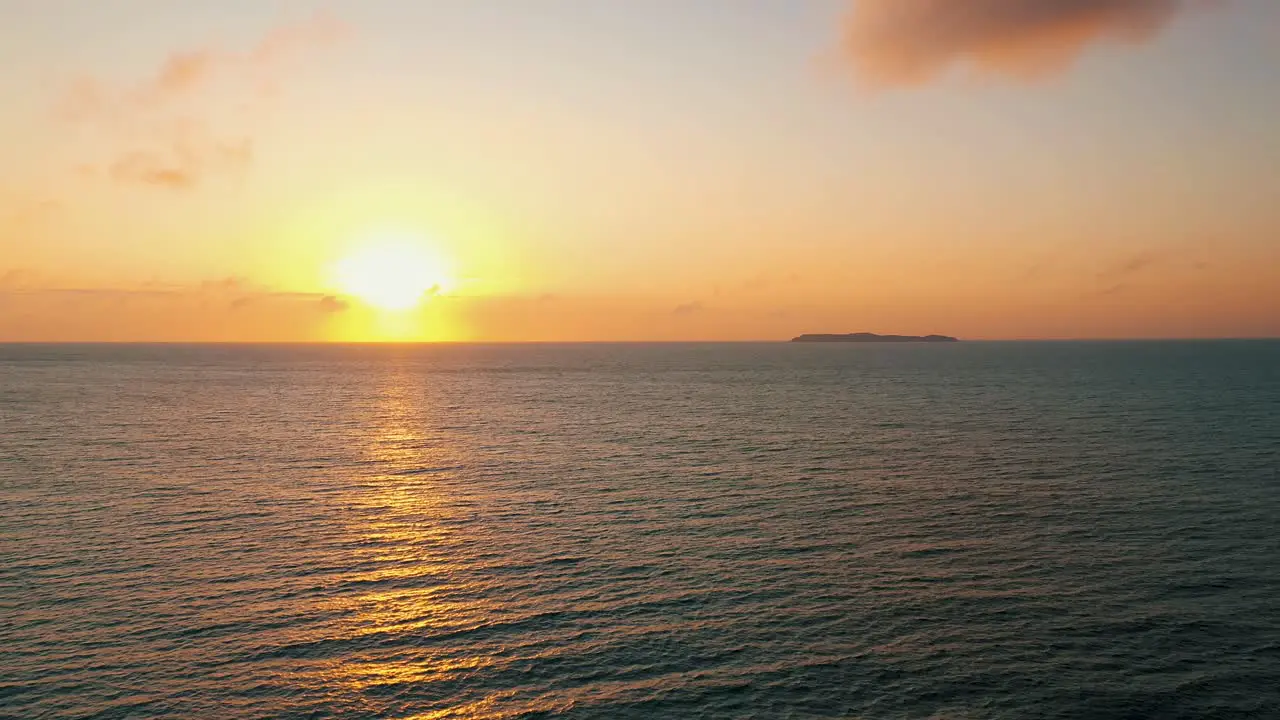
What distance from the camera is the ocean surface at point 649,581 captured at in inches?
1426

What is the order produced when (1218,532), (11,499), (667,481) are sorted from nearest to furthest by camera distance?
(1218,532), (11,499), (667,481)

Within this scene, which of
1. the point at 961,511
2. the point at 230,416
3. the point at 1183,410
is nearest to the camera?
the point at 961,511

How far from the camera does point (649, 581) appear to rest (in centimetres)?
5109

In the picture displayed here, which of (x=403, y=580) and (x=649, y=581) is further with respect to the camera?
(x=403, y=580)

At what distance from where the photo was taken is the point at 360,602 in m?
47.9

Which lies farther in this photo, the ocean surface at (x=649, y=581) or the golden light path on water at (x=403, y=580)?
the golden light path on water at (x=403, y=580)

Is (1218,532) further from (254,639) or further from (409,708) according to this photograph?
(254,639)

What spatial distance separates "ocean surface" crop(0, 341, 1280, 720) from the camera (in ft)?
119

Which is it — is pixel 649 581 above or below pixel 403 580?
above

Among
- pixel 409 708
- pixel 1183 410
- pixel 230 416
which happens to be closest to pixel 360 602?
pixel 409 708

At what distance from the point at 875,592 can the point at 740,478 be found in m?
37.5

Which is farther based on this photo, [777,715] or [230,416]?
[230,416]

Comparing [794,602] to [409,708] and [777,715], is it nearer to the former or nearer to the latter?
[777,715]

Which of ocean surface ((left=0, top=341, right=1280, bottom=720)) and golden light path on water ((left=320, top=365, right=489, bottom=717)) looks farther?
golden light path on water ((left=320, top=365, right=489, bottom=717))
